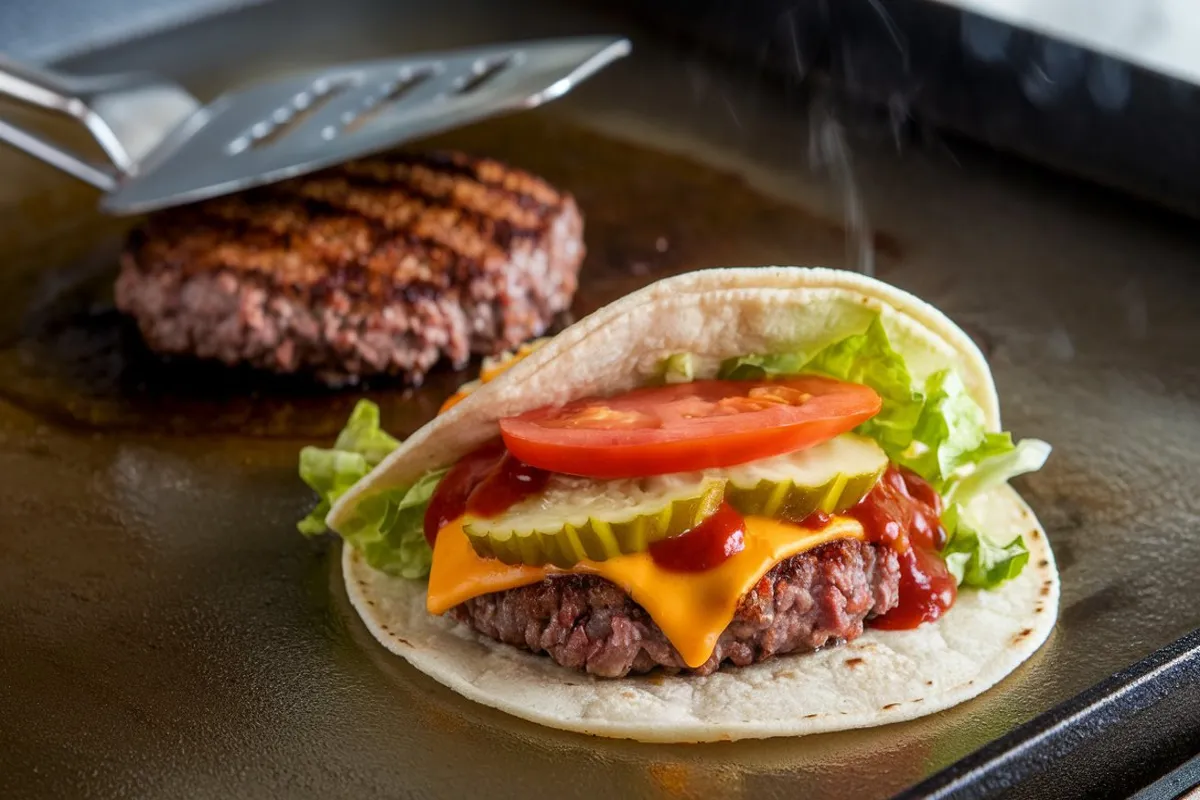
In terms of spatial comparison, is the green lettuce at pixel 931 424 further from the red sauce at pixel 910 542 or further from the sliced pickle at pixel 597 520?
the sliced pickle at pixel 597 520

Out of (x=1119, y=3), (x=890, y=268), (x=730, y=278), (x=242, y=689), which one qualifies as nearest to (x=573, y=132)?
(x=890, y=268)

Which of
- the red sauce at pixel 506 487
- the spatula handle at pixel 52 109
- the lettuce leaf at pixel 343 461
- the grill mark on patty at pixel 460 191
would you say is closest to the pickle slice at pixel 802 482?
the red sauce at pixel 506 487

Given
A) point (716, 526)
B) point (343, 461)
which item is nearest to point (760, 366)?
point (716, 526)

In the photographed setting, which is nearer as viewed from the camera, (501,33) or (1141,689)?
(1141,689)

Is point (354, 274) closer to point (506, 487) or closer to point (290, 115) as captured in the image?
point (290, 115)

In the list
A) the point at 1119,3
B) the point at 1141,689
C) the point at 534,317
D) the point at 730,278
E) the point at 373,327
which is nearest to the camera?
the point at 1141,689

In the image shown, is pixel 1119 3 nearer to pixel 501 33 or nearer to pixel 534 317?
pixel 501 33
